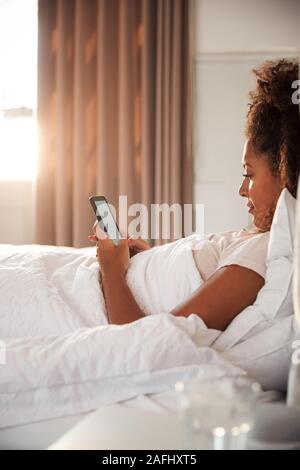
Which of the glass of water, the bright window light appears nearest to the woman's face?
the glass of water

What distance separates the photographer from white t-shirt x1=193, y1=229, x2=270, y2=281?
1.33 meters

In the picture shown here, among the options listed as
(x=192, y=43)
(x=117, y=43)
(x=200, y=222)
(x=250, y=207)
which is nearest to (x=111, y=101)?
(x=117, y=43)

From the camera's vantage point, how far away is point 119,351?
43.9 inches

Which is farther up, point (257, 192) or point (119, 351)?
point (257, 192)

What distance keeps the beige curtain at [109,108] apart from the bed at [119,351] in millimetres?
2302

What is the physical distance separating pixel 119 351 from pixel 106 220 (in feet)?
1.97

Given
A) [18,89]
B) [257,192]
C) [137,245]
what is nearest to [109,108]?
[18,89]

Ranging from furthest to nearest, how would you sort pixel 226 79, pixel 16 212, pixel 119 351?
pixel 16 212, pixel 226 79, pixel 119 351

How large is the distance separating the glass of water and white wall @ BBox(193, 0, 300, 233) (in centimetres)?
297

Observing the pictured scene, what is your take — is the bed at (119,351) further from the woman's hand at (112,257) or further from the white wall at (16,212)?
the white wall at (16,212)

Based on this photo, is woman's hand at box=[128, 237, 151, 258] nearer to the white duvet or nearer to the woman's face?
the woman's face

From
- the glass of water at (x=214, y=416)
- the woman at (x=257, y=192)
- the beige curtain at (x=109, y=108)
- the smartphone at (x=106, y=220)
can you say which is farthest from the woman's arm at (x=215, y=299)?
the beige curtain at (x=109, y=108)

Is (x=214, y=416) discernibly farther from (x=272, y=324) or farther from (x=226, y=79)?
(x=226, y=79)

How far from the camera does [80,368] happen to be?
3.68ft
